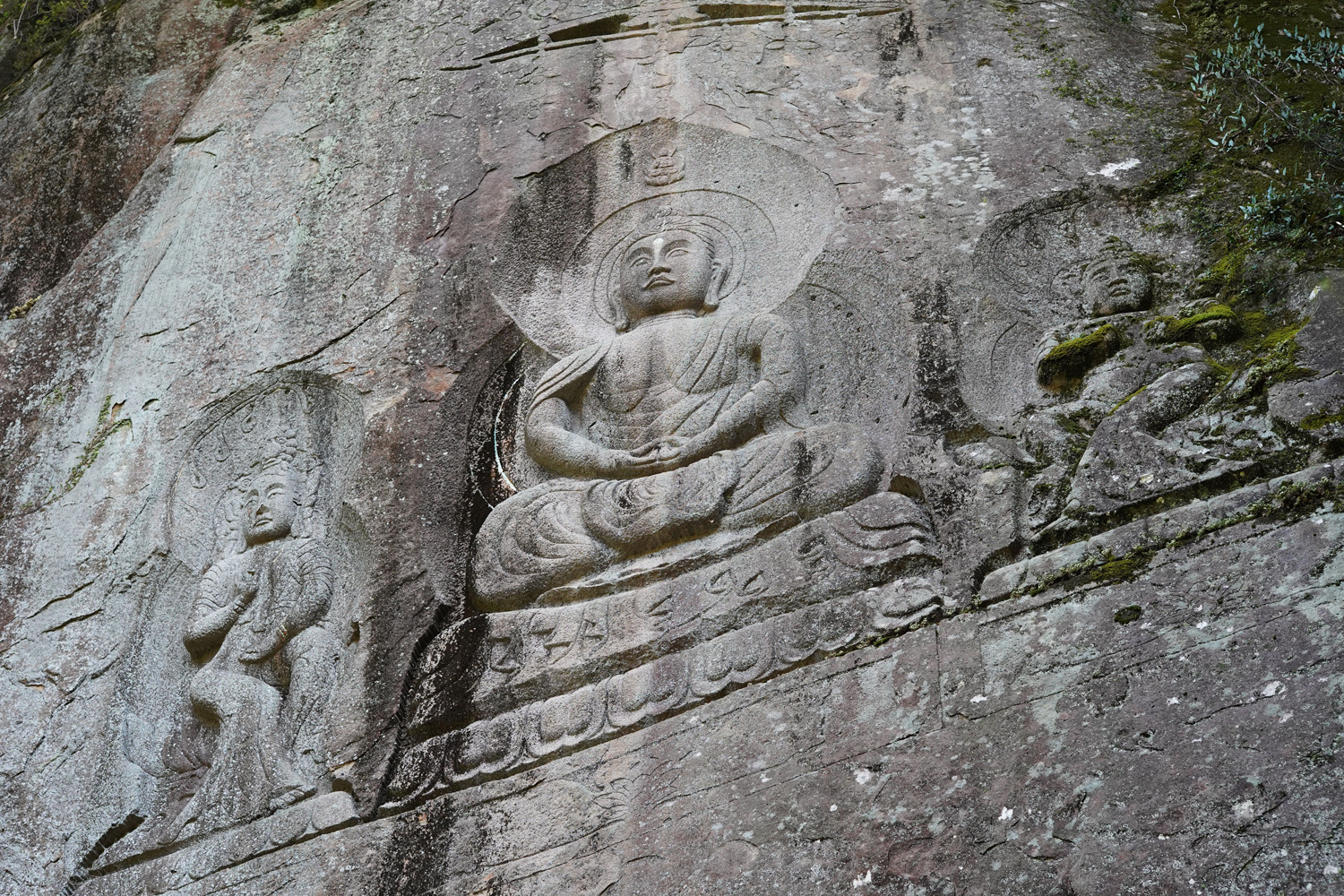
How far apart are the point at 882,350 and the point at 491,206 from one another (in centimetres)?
214

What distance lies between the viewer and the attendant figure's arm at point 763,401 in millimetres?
5820

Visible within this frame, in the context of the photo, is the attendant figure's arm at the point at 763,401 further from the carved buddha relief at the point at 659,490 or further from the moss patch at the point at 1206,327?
the moss patch at the point at 1206,327

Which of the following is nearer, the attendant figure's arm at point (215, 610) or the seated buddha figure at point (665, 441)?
the seated buddha figure at point (665, 441)

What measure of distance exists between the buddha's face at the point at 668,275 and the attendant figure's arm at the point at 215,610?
1.97 meters

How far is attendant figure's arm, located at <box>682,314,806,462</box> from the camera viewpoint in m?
5.82

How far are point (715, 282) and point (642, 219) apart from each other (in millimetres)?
587

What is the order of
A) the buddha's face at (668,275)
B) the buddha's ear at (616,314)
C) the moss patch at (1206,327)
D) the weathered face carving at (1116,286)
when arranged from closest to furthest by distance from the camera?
the moss patch at (1206,327), the weathered face carving at (1116,286), the buddha's face at (668,275), the buddha's ear at (616,314)

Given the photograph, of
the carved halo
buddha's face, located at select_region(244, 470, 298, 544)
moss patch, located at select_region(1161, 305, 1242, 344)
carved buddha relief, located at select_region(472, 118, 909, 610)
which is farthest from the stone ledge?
buddha's face, located at select_region(244, 470, 298, 544)

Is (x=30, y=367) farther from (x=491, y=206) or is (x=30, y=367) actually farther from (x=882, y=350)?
(x=882, y=350)

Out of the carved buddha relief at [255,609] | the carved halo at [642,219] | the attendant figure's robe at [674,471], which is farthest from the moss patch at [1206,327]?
the carved buddha relief at [255,609]

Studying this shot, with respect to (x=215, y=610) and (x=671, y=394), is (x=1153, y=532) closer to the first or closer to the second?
(x=671, y=394)

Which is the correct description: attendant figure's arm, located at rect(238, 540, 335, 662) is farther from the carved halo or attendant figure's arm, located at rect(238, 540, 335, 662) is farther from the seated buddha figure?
the carved halo

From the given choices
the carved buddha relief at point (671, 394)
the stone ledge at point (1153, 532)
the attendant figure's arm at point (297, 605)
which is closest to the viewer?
the stone ledge at point (1153, 532)

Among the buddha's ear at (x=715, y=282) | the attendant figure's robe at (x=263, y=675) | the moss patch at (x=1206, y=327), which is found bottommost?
the attendant figure's robe at (x=263, y=675)
